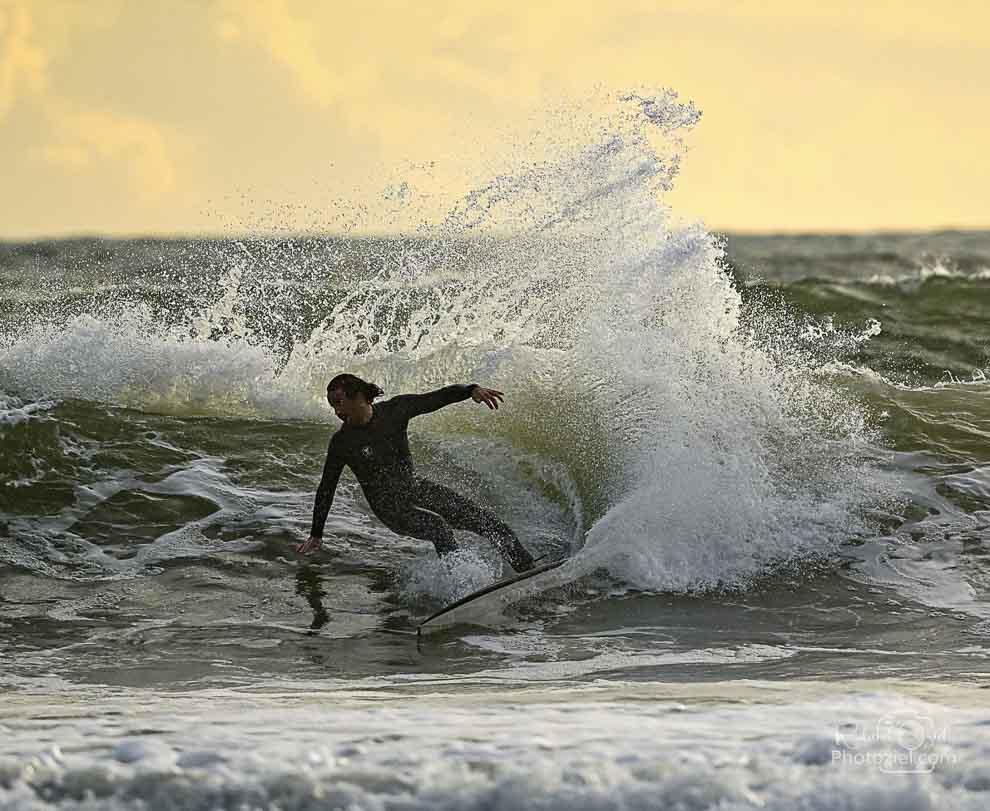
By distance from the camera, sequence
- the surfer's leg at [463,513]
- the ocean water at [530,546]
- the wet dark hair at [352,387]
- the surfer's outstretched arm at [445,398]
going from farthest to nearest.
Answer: the surfer's leg at [463,513] → the wet dark hair at [352,387] → the surfer's outstretched arm at [445,398] → the ocean water at [530,546]

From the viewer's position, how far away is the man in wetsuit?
333 inches

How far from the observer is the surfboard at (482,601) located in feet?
24.8

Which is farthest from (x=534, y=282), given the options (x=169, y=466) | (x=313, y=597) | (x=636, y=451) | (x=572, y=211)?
(x=313, y=597)

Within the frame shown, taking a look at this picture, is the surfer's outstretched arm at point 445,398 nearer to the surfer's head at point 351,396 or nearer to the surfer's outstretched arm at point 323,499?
the surfer's head at point 351,396

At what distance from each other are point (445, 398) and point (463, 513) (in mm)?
857

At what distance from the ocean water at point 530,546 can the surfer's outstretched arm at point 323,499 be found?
0.32 m

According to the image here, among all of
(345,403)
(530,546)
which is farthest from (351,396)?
(530,546)

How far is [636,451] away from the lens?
32.4ft

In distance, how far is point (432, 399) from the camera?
27.3 feet

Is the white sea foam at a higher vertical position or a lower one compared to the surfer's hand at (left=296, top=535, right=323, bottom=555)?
lower

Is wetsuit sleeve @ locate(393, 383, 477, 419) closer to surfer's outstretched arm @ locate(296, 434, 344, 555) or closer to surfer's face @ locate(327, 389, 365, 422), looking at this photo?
surfer's face @ locate(327, 389, 365, 422)

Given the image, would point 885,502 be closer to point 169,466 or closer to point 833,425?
point 833,425

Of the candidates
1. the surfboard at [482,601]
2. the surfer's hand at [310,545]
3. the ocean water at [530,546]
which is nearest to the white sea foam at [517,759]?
the ocean water at [530,546]

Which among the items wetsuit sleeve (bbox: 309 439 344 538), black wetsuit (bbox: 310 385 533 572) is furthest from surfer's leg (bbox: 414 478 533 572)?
wetsuit sleeve (bbox: 309 439 344 538)
